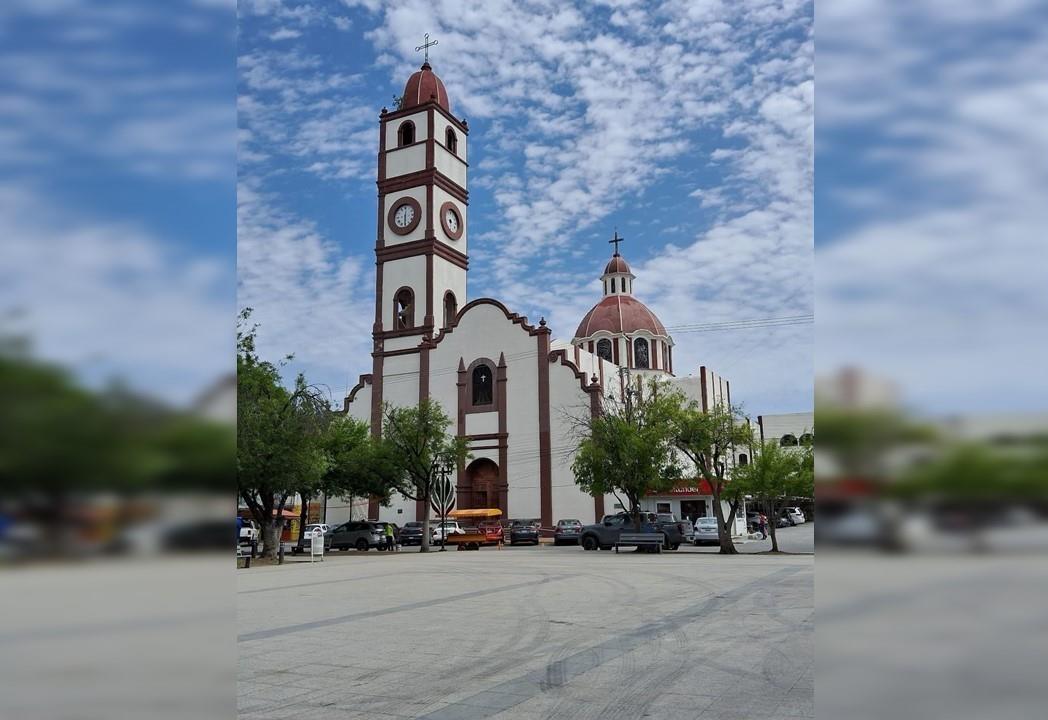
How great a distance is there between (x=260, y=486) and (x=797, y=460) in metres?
15.6

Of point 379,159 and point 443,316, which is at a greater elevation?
point 379,159

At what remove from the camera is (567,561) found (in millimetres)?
22328

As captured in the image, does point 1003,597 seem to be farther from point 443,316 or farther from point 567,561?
point 443,316

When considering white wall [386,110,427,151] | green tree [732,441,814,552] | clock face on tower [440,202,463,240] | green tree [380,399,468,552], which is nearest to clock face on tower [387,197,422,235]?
clock face on tower [440,202,463,240]

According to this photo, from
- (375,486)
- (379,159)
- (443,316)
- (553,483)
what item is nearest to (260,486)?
(375,486)

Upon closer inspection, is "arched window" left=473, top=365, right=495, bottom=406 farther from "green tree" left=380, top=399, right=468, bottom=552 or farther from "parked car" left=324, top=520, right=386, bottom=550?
"parked car" left=324, top=520, right=386, bottom=550

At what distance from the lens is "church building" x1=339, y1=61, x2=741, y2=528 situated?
4209 cm

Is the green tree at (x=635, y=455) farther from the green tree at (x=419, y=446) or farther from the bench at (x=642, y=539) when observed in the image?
the green tree at (x=419, y=446)

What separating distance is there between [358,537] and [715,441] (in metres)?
14.7

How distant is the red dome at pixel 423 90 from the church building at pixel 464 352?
0.09 metres

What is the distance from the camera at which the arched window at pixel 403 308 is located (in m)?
48.4

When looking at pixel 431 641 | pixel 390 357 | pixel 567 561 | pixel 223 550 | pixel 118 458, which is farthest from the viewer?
pixel 390 357

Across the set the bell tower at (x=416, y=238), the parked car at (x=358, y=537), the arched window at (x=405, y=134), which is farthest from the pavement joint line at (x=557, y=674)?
the arched window at (x=405, y=134)

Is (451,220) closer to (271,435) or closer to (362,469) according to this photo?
(362,469)
